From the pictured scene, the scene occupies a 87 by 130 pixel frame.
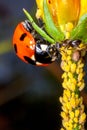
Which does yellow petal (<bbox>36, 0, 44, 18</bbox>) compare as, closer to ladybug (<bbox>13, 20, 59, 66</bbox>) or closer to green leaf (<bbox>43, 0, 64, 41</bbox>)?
green leaf (<bbox>43, 0, 64, 41</bbox>)

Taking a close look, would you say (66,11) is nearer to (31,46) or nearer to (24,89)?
(31,46)

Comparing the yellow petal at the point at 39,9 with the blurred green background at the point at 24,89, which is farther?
the blurred green background at the point at 24,89

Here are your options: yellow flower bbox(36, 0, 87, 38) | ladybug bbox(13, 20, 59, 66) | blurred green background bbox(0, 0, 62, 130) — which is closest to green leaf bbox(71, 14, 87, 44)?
yellow flower bbox(36, 0, 87, 38)

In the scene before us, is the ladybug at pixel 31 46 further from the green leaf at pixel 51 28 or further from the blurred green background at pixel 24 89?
the blurred green background at pixel 24 89

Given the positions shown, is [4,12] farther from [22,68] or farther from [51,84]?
[51,84]

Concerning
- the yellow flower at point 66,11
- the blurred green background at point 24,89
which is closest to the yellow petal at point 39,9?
the yellow flower at point 66,11
